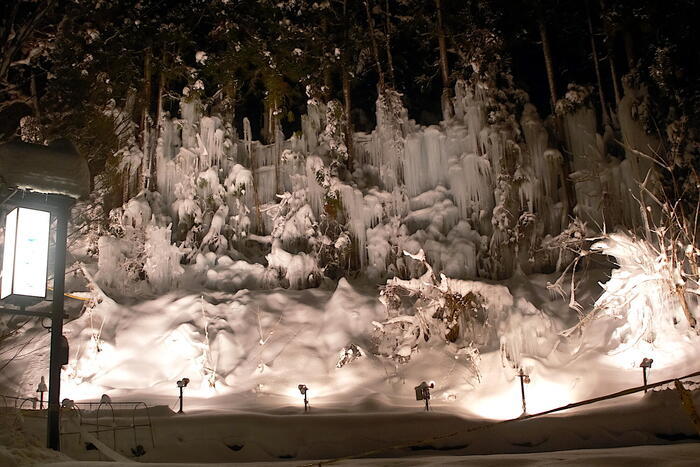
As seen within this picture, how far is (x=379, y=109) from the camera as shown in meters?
20.3

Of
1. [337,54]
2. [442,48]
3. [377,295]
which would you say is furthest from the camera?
[337,54]

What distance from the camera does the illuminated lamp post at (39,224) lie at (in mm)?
6660

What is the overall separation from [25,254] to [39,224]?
357 mm

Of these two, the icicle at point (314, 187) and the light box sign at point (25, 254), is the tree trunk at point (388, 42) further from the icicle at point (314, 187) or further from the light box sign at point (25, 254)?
the light box sign at point (25, 254)

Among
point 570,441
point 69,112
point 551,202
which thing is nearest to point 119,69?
point 69,112

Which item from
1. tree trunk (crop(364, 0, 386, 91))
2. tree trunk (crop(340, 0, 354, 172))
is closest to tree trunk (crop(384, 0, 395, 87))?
tree trunk (crop(364, 0, 386, 91))

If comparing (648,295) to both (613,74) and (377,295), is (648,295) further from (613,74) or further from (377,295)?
(613,74)

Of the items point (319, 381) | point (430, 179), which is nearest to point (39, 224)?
point (319, 381)

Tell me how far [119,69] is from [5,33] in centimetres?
1384

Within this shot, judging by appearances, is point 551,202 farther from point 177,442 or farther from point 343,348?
point 177,442

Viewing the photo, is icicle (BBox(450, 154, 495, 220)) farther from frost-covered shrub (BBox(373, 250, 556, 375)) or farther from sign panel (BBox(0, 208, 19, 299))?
sign panel (BBox(0, 208, 19, 299))

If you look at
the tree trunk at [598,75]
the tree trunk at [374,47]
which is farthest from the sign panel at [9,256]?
the tree trunk at [598,75]

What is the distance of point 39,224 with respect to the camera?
6973mm

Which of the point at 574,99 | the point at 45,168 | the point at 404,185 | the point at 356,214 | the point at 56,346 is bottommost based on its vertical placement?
the point at 56,346
